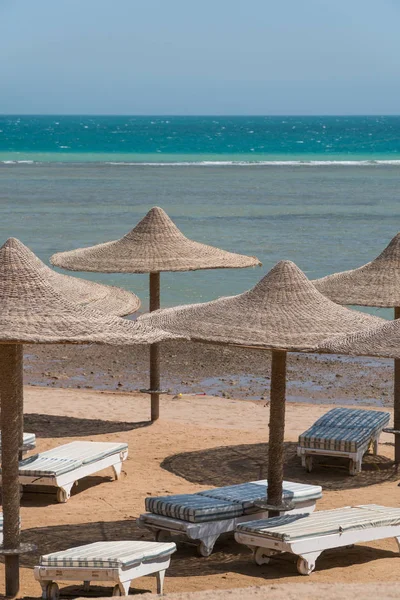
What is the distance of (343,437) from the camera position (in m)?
12.4

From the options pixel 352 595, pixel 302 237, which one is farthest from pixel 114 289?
pixel 302 237

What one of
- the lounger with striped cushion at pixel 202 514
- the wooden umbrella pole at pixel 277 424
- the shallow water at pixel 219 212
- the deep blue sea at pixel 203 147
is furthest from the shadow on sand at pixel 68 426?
the deep blue sea at pixel 203 147

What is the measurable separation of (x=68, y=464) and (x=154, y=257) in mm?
3989

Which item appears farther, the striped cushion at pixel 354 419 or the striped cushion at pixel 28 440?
the striped cushion at pixel 354 419

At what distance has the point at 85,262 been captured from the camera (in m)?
14.7

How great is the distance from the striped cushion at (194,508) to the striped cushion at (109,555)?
2.70 ft

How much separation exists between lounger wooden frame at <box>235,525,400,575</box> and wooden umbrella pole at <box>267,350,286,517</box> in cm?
63

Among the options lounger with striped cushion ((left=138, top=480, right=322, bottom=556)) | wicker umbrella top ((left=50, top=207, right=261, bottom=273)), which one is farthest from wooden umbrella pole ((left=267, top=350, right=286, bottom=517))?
wicker umbrella top ((left=50, top=207, right=261, bottom=273))

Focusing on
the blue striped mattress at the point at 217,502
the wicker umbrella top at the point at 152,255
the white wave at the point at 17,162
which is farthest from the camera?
the white wave at the point at 17,162

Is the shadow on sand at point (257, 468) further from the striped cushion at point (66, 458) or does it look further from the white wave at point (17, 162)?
the white wave at point (17, 162)

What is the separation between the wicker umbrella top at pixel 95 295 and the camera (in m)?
12.5

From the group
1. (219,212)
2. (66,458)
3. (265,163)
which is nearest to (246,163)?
(265,163)

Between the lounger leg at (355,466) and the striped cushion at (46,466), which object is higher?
the striped cushion at (46,466)

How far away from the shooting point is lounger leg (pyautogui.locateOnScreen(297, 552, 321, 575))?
8.93 m
